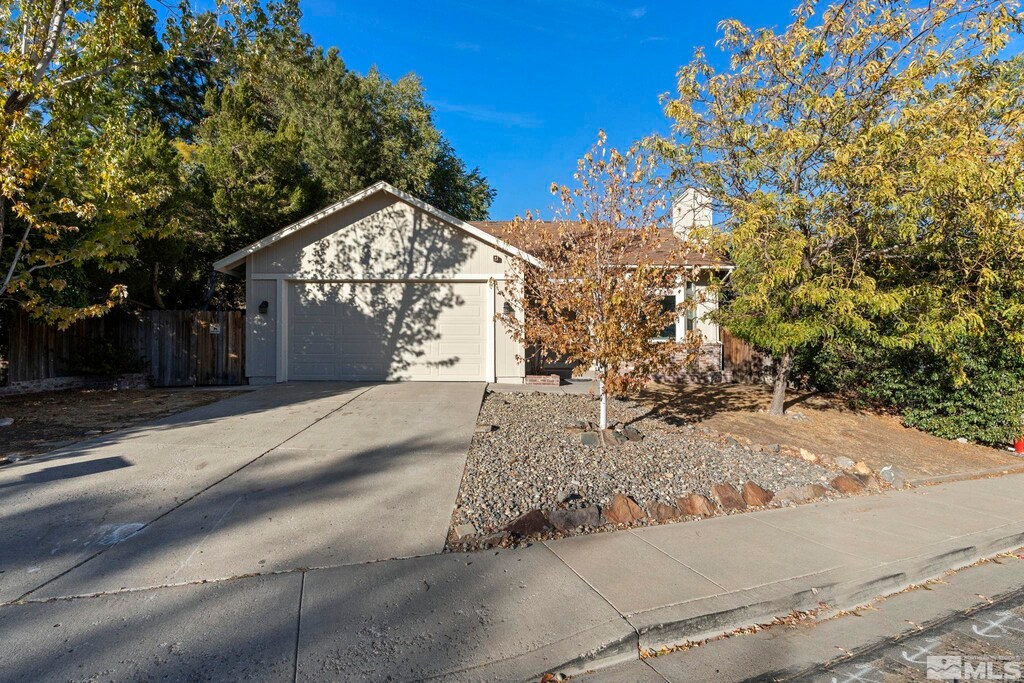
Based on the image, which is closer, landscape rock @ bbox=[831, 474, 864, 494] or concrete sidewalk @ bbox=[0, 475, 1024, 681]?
concrete sidewalk @ bbox=[0, 475, 1024, 681]

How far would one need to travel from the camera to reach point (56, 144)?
872 cm

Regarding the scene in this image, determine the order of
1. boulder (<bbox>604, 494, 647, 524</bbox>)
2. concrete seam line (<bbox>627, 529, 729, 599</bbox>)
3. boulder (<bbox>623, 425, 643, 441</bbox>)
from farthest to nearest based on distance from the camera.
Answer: boulder (<bbox>623, 425, 643, 441</bbox>) → boulder (<bbox>604, 494, 647, 524</bbox>) → concrete seam line (<bbox>627, 529, 729, 599</bbox>)

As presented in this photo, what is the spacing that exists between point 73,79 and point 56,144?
118 centimetres

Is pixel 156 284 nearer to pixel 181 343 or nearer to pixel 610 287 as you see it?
pixel 181 343

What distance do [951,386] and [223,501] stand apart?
35.0 feet

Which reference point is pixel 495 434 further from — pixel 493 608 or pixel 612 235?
pixel 493 608

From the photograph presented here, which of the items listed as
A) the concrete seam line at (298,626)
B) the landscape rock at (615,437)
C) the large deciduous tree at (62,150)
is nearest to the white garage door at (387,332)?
the large deciduous tree at (62,150)

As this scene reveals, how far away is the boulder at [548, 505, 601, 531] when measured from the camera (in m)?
4.71

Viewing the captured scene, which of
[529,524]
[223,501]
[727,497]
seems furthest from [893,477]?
[223,501]

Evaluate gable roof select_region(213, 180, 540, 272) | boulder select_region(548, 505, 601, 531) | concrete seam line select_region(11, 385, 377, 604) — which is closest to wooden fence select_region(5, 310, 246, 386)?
gable roof select_region(213, 180, 540, 272)

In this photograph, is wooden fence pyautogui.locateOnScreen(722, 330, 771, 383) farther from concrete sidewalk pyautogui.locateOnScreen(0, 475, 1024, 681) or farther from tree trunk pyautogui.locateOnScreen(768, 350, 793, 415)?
concrete sidewalk pyautogui.locateOnScreen(0, 475, 1024, 681)

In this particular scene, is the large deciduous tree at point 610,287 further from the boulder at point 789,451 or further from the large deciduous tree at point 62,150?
the large deciduous tree at point 62,150

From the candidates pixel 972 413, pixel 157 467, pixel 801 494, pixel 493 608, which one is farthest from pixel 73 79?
pixel 972 413
